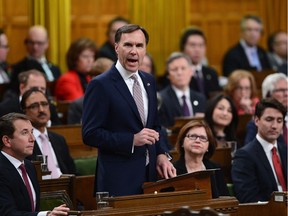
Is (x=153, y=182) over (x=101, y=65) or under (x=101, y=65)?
under

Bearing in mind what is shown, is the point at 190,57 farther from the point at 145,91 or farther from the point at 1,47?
the point at 145,91

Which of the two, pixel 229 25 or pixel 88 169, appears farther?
pixel 229 25

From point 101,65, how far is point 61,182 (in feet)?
7.54

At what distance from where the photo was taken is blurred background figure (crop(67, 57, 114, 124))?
26.5ft

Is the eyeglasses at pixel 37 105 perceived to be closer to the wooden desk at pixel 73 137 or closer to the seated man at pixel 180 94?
the wooden desk at pixel 73 137

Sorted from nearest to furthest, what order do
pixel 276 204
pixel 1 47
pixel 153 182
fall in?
1. pixel 153 182
2. pixel 276 204
3. pixel 1 47

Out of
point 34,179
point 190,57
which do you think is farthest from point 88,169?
point 190,57

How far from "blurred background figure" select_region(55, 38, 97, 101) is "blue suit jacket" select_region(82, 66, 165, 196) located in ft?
12.4

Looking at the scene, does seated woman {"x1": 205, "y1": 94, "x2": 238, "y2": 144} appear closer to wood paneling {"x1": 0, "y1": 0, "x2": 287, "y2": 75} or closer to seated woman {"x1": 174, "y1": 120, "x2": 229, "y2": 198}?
seated woman {"x1": 174, "y1": 120, "x2": 229, "y2": 198}

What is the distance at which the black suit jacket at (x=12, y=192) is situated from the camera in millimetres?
4977

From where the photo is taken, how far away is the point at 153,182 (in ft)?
16.8

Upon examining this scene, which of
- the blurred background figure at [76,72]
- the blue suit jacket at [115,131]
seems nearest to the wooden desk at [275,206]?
the blue suit jacket at [115,131]

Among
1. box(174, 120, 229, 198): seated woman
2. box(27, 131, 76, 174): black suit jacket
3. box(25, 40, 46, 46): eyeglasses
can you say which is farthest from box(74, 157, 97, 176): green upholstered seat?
box(25, 40, 46, 46): eyeglasses

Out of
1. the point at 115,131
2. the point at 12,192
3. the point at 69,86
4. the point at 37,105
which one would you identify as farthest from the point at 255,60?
the point at 12,192
